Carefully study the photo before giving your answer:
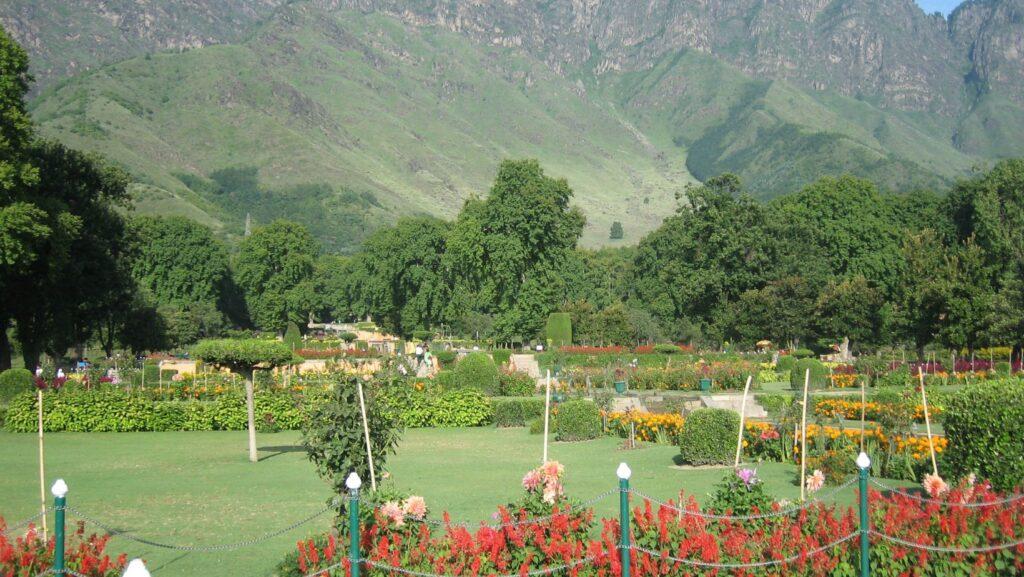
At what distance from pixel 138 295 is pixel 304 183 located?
131m

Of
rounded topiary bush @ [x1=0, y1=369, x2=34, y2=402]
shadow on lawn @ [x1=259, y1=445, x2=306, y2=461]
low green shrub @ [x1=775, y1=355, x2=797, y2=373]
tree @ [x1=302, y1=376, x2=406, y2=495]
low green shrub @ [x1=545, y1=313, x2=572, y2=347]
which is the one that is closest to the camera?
tree @ [x1=302, y1=376, x2=406, y2=495]

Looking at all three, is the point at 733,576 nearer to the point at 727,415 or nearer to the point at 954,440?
the point at 954,440

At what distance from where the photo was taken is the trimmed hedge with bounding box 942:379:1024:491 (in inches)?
400

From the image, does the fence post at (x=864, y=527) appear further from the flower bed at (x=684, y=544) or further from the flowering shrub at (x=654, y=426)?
the flowering shrub at (x=654, y=426)

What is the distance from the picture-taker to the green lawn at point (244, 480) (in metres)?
10.9

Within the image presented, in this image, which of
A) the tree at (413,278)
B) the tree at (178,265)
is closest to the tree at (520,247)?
the tree at (413,278)

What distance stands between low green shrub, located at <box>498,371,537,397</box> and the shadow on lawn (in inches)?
481

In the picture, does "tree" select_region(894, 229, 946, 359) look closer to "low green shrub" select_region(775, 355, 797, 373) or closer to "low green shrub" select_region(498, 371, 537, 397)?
"low green shrub" select_region(775, 355, 797, 373)

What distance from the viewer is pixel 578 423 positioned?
68.7 ft

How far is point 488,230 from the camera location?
57594 mm

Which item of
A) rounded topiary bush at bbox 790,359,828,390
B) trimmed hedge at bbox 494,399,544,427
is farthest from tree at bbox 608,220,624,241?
trimmed hedge at bbox 494,399,544,427

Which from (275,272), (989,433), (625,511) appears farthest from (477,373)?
(275,272)

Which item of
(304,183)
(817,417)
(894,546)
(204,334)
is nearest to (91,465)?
(817,417)

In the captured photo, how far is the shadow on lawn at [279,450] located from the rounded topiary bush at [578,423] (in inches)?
220
